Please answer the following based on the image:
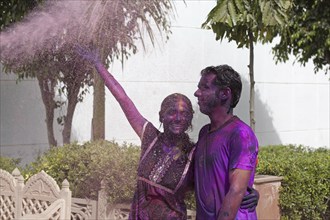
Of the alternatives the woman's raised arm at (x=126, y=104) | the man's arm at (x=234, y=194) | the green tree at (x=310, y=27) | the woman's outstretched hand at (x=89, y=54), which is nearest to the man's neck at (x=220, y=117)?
the man's arm at (x=234, y=194)

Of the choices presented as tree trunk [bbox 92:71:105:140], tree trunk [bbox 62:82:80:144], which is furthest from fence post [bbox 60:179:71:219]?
tree trunk [bbox 62:82:80:144]

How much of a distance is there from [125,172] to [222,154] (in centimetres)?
345

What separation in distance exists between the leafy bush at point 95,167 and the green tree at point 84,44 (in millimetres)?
545

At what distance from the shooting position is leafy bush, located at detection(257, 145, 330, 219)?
739 cm

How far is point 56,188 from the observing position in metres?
6.04

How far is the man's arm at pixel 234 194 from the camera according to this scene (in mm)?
3121

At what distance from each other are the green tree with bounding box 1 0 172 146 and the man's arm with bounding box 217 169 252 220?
1.27 meters

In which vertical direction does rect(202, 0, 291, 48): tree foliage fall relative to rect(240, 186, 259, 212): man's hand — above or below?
above

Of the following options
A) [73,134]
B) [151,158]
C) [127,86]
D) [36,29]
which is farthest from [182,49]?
[151,158]

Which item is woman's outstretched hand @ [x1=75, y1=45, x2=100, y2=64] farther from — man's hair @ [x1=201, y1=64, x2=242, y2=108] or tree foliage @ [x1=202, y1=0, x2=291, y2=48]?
tree foliage @ [x1=202, y1=0, x2=291, y2=48]

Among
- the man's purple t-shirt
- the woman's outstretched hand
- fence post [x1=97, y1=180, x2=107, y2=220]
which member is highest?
the woman's outstretched hand

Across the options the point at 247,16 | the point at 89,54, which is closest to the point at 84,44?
the point at 89,54

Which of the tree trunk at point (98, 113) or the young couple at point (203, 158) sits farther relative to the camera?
the tree trunk at point (98, 113)

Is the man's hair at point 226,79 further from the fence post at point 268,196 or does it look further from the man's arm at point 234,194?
the fence post at point 268,196
